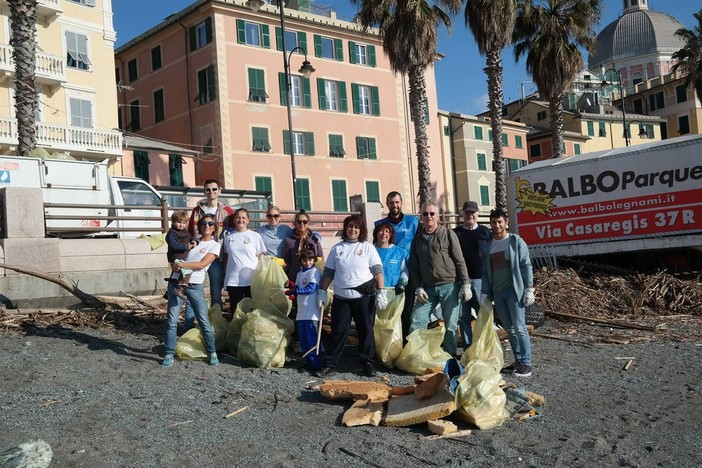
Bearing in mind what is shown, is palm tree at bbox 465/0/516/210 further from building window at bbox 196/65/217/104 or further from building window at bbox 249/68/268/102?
building window at bbox 196/65/217/104

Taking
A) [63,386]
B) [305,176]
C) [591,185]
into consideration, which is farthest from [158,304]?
[305,176]

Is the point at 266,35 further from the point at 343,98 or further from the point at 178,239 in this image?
the point at 178,239

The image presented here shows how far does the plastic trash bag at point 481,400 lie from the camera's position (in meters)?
5.45

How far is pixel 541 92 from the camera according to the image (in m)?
25.7

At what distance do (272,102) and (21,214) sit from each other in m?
24.7

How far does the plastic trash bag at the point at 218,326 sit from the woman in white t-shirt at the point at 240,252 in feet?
0.92

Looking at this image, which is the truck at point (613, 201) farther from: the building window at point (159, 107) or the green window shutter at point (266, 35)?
the building window at point (159, 107)

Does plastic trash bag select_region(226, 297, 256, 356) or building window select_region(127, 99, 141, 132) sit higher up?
building window select_region(127, 99, 141, 132)

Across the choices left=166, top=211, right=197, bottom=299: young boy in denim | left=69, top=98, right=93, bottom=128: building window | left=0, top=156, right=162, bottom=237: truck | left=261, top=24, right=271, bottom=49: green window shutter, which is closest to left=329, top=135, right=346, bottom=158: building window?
left=261, top=24, right=271, bottom=49: green window shutter

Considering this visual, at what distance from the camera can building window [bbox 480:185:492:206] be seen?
43.9 meters

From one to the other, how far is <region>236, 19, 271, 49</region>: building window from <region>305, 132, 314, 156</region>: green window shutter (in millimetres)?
4539

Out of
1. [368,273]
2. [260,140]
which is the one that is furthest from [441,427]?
[260,140]

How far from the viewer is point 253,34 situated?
33.8 m

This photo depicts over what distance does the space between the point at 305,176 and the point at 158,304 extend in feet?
81.1
